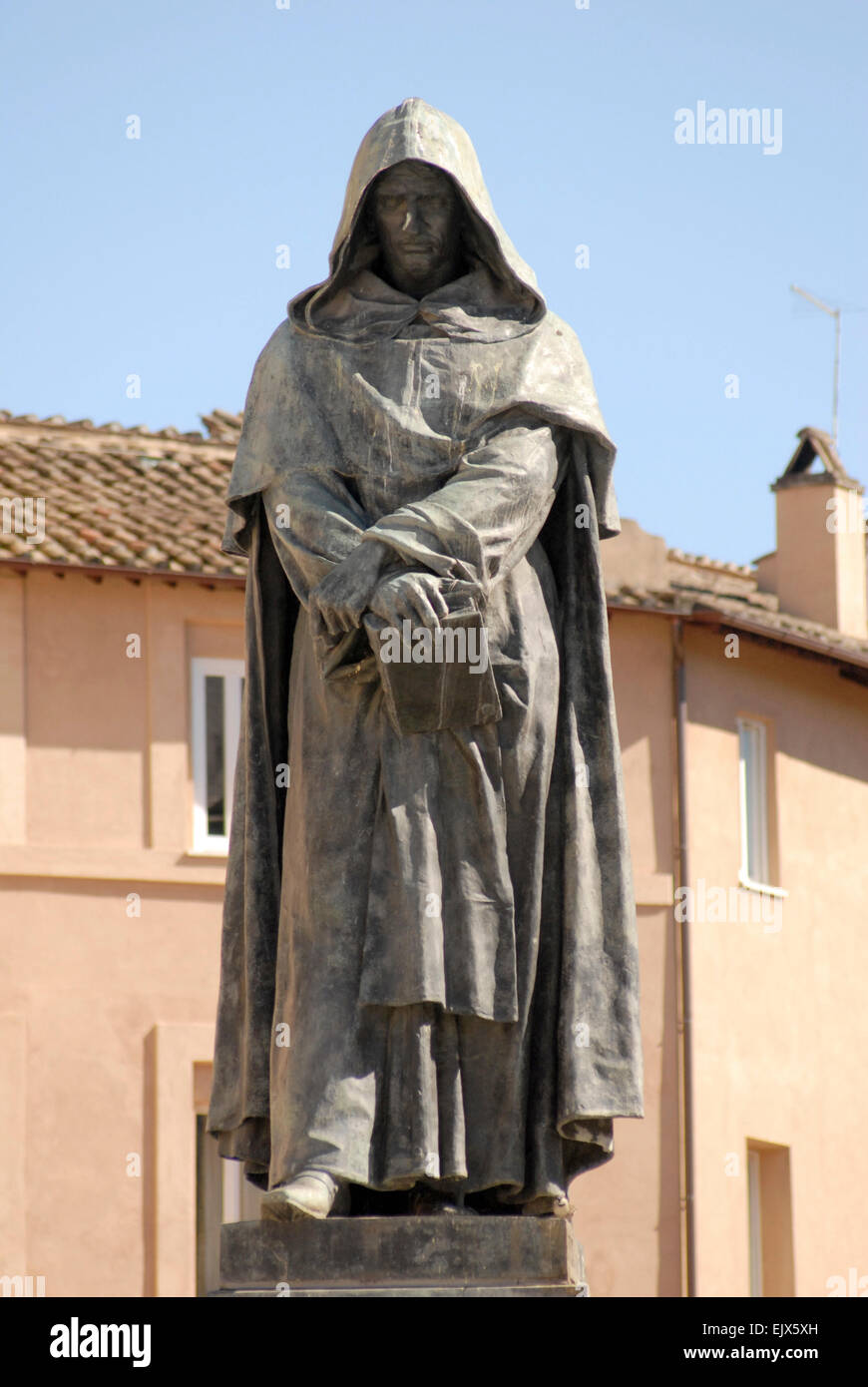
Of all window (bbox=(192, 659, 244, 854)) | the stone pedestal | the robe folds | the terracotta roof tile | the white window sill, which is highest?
the terracotta roof tile

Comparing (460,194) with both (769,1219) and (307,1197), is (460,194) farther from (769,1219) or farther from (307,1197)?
(769,1219)

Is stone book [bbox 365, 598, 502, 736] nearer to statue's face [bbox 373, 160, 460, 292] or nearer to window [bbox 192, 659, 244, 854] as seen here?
statue's face [bbox 373, 160, 460, 292]

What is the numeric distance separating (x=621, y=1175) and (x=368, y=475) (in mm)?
24065

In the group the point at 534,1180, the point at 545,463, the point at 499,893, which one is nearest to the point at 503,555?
the point at 545,463

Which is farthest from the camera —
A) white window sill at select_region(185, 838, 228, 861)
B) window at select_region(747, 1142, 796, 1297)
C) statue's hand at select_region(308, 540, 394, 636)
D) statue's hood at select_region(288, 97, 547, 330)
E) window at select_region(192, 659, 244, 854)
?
window at select_region(747, 1142, 796, 1297)

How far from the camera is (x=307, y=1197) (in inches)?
309

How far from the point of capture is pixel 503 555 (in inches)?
330

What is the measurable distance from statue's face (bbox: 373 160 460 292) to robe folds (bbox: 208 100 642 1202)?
0.20 ft

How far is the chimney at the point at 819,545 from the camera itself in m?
38.8

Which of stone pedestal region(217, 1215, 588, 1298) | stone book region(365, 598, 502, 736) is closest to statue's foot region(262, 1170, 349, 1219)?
stone pedestal region(217, 1215, 588, 1298)

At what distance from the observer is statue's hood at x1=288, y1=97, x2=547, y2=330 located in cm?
861

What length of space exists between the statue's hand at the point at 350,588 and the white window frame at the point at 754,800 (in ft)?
87.8

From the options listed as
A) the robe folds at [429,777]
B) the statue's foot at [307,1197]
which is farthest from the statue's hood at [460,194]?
the statue's foot at [307,1197]

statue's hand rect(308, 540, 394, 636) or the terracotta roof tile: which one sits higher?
the terracotta roof tile
